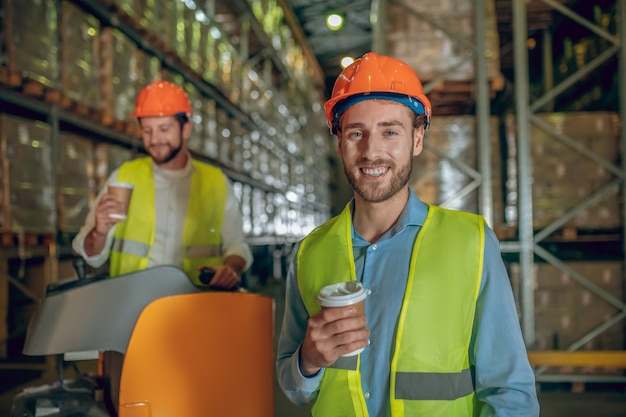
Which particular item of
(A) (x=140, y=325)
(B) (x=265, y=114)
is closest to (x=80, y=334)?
(A) (x=140, y=325)

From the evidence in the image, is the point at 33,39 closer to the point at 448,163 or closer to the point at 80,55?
the point at 80,55

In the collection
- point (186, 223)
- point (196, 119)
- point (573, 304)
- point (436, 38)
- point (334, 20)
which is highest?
point (334, 20)

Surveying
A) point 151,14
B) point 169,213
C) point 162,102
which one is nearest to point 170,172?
point 169,213

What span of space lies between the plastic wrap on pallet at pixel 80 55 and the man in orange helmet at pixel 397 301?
12.1 feet

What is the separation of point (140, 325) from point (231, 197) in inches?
55.8

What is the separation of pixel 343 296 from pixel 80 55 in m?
4.37

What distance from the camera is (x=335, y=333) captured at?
1.20 metres

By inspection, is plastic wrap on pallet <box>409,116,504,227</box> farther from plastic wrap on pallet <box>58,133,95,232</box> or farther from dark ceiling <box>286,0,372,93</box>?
dark ceiling <box>286,0,372,93</box>

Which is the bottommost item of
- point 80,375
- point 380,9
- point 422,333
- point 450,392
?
point 80,375

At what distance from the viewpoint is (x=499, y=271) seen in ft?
4.58

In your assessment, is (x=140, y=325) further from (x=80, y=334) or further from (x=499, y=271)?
(x=499, y=271)

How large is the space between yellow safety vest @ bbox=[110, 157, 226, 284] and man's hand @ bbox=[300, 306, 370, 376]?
6.28 feet

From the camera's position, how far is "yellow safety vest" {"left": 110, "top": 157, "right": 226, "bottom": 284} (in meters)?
2.97

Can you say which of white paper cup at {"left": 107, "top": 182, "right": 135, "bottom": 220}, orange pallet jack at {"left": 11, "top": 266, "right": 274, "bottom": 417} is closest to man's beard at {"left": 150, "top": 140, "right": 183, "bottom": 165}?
white paper cup at {"left": 107, "top": 182, "right": 135, "bottom": 220}
